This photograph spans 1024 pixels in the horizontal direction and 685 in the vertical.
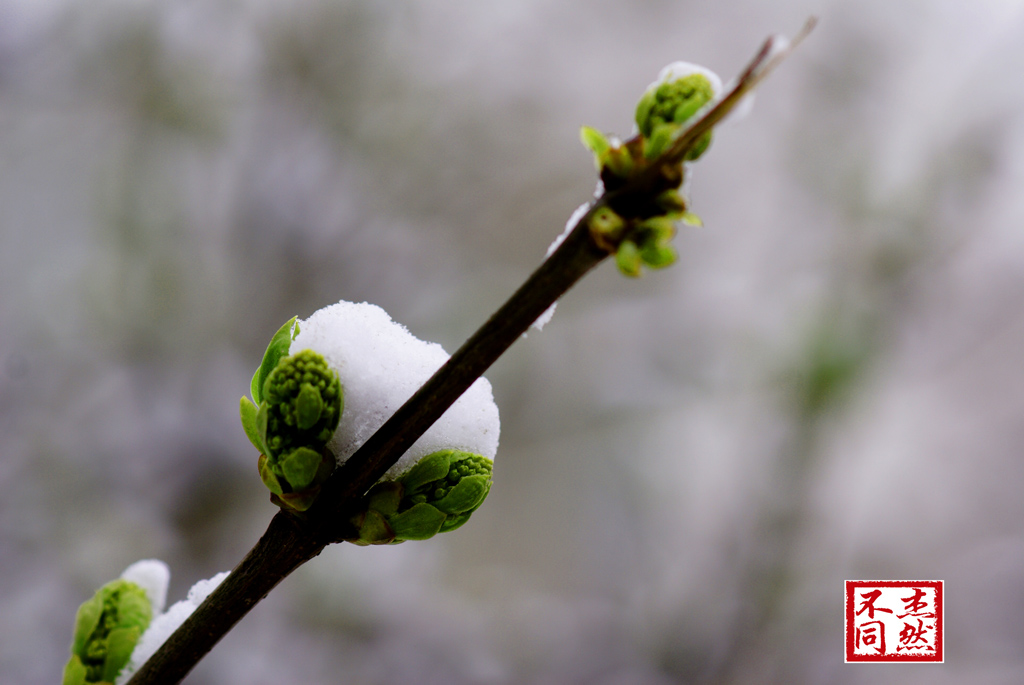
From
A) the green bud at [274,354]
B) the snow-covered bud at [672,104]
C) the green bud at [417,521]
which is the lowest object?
the green bud at [417,521]

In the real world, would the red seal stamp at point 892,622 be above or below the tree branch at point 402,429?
above

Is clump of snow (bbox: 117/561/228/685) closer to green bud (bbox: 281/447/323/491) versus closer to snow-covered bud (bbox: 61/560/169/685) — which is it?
snow-covered bud (bbox: 61/560/169/685)

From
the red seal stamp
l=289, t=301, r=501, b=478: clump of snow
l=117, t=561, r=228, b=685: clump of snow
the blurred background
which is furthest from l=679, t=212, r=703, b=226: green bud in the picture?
the blurred background

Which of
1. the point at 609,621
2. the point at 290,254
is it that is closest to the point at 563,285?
the point at 290,254

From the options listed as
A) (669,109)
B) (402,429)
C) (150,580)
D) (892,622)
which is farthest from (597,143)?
(892,622)

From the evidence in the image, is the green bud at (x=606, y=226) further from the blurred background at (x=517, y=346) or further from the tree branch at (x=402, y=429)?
the blurred background at (x=517, y=346)

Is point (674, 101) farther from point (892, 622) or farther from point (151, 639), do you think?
point (892, 622)

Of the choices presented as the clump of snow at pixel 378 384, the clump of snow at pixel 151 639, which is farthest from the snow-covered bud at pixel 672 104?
the clump of snow at pixel 151 639
